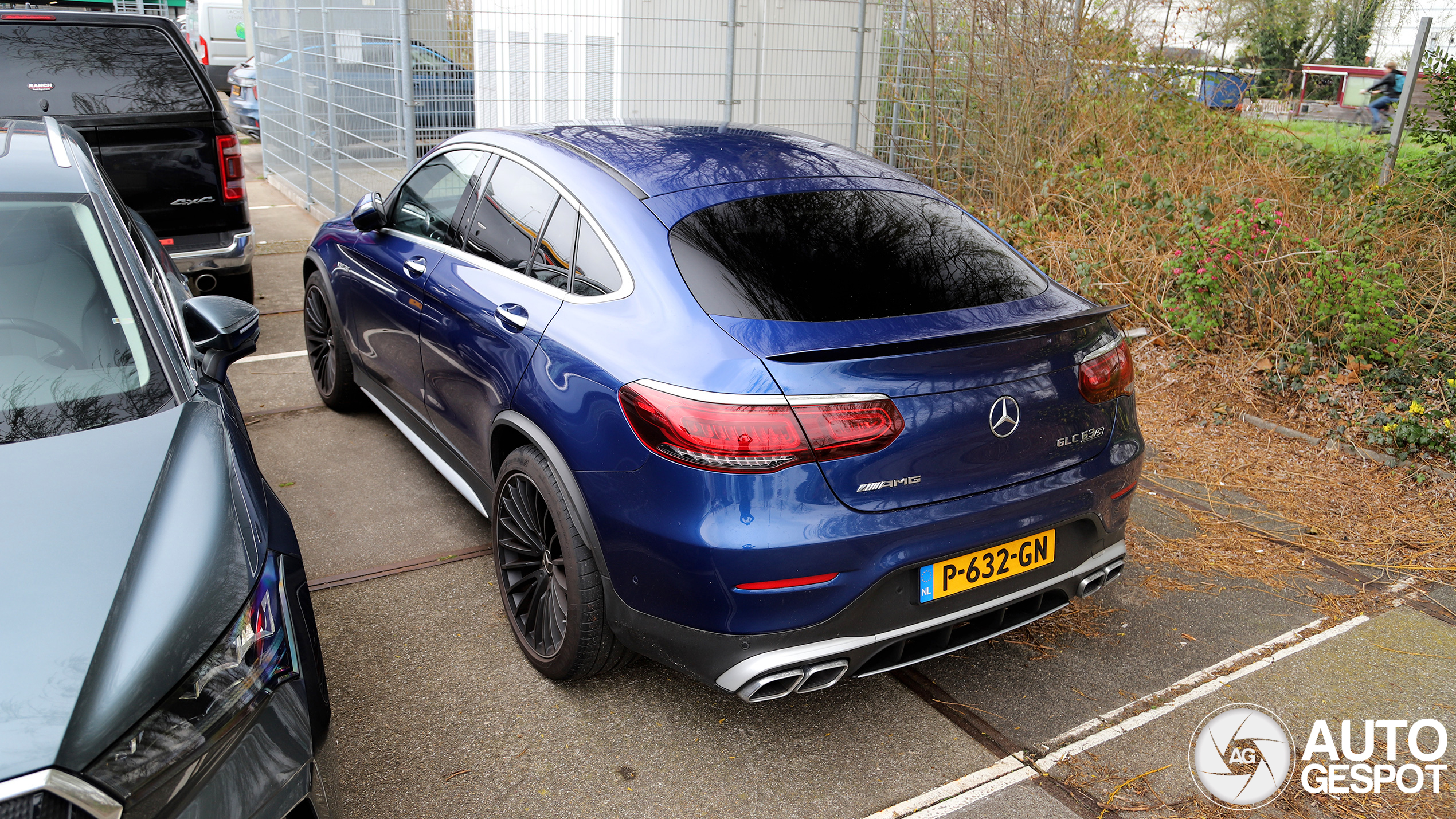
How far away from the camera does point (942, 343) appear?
254cm

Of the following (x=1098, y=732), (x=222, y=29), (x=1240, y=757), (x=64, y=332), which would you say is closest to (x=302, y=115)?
(x=64, y=332)

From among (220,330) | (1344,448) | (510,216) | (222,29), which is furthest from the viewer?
(222,29)

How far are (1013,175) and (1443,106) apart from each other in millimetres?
2853

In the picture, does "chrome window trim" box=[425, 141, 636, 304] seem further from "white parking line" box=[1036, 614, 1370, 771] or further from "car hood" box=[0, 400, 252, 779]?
"white parking line" box=[1036, 614, 1370, 771]

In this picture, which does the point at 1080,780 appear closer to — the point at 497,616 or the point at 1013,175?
the point at 497,616

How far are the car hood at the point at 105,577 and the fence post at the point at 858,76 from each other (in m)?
7.78

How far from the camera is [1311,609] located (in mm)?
3660

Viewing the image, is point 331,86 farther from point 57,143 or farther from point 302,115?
point 57,143

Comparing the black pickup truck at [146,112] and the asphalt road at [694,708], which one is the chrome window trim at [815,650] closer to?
the asphalt road at [694,708]

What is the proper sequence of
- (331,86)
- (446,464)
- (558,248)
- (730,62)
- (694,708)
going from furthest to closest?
(331,86)
(730,62)
(446,464)
(558,248)
(694,708)

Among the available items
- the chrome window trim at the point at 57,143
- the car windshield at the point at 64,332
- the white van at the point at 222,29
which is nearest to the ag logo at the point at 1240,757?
the car windshield at the point at 64,332

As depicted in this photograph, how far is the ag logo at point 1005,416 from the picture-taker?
2.55 metres

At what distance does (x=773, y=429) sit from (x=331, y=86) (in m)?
8.17

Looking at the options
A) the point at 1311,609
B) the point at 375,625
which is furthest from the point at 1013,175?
the point at 375,625
